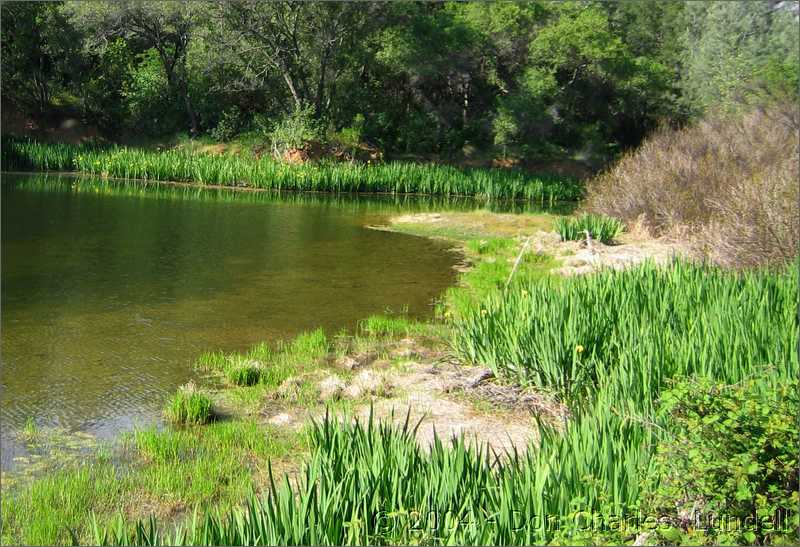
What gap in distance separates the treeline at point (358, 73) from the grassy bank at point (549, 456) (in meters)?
24.3

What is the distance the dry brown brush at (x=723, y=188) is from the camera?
9.66 m

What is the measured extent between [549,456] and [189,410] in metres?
3.12

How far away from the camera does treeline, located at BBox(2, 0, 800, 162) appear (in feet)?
105

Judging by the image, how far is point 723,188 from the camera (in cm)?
1384

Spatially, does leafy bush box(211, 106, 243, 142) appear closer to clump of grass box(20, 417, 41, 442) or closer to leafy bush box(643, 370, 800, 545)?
clump of grass box(20, 417, 41, 442)

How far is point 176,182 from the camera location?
2652 cm

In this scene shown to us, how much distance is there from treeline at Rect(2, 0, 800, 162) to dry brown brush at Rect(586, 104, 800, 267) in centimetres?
1379

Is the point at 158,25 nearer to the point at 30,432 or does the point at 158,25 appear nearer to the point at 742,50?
the point at 742,50

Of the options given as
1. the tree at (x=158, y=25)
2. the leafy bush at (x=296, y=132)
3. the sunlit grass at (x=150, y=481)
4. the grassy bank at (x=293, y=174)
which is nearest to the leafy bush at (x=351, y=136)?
the leafy bush at (x=296, y=132)

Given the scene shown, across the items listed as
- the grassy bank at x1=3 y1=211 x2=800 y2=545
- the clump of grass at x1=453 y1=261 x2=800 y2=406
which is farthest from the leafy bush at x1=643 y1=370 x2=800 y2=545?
the clump of grass at x1=453 y1=261 x2=800 y2=406

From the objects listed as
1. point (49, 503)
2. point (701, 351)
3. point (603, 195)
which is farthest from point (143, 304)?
point (603, 195)

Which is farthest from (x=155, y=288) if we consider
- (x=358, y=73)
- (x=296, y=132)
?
(x=358, y=73)

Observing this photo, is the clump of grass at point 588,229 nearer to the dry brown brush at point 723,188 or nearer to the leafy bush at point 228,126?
the dry brown brush at point 723,188

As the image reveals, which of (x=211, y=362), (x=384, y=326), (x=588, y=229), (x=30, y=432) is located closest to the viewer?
(x=30, y=432)
